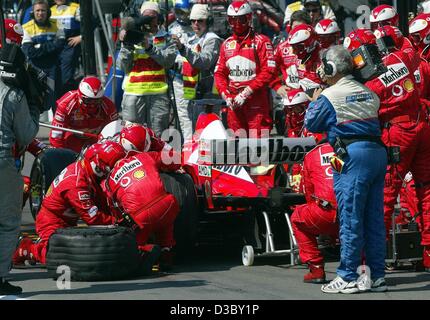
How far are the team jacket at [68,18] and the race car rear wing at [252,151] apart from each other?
818 centimetres

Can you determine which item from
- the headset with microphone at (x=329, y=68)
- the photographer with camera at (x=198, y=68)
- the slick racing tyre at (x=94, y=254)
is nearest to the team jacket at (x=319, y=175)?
the headset with microphone at (x=329, y=68)

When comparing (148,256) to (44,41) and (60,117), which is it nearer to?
(60,117)

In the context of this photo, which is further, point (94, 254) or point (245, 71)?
point (245, 71)

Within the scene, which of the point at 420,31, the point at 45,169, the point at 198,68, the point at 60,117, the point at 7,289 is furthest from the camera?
the point at 198,68

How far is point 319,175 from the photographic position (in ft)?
32.4

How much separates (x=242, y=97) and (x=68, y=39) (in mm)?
5752

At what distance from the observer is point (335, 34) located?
13.2 m

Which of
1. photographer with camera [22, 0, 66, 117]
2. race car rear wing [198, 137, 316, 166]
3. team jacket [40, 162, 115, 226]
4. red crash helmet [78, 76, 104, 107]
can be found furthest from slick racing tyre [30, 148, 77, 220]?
photographer with camera [22, 0, 66, 117]

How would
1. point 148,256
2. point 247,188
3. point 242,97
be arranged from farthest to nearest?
point 242,97 → point 247,188 → point 148,256

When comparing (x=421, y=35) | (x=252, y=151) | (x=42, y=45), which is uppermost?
(x=42, y=45)

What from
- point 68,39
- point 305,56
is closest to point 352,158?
point 305,56

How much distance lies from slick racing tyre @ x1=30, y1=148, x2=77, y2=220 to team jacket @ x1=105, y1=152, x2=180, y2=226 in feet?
5.96

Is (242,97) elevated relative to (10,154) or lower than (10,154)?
elevated

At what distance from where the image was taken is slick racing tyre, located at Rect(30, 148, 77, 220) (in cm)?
1212
